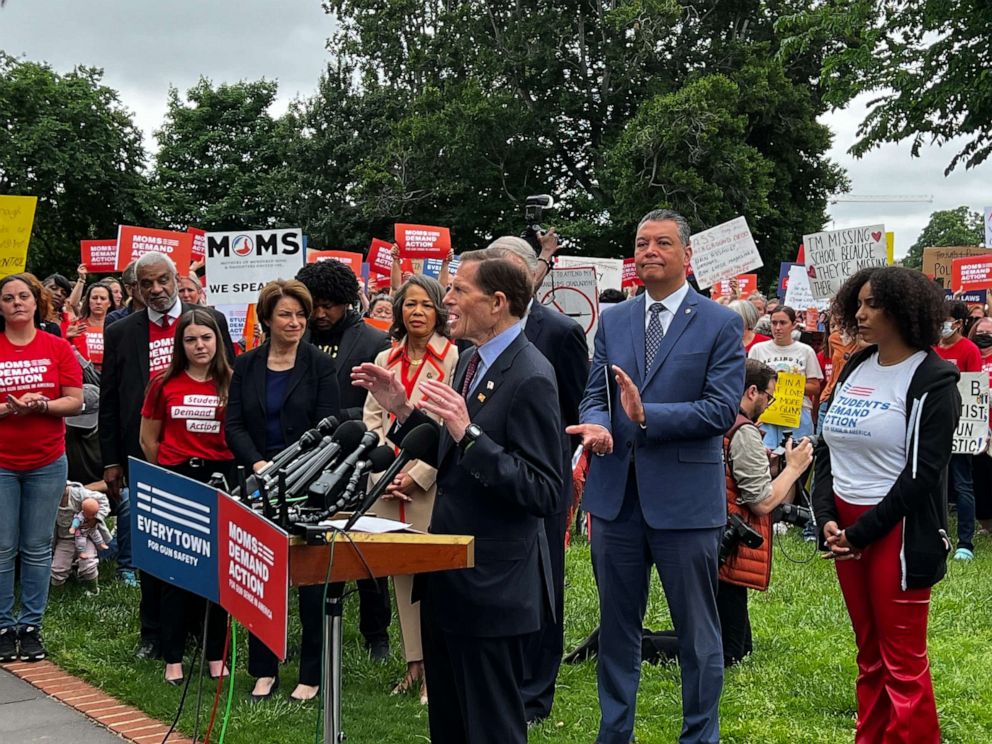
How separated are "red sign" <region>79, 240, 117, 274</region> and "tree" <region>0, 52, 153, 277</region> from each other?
86.7 ft

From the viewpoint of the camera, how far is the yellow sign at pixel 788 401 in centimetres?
1039

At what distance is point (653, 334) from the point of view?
4.85m

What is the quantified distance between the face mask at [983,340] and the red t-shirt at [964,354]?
87cm

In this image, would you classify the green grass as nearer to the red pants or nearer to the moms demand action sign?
the red pants

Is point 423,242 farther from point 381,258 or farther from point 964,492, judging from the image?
point 964,492

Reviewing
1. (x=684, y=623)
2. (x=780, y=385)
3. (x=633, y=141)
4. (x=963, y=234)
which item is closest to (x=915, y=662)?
(x=684, y=623)

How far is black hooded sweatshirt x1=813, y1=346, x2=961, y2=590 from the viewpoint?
4.41m

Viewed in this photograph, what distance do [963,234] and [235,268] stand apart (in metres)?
104

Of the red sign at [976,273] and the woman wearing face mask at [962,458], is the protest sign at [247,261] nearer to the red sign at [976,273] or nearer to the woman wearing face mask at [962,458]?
the woman wearing face mask at [962,458]

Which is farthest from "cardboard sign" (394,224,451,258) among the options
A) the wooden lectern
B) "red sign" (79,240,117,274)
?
the wooden lectern

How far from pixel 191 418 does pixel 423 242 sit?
31.6 ft

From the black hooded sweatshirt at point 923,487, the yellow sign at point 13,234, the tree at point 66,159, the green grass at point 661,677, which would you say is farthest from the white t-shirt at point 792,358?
the tree at point 66,159

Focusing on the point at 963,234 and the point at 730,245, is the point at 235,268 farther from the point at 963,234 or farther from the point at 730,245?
the point at 963,234

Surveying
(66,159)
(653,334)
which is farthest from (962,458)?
(66,159)
